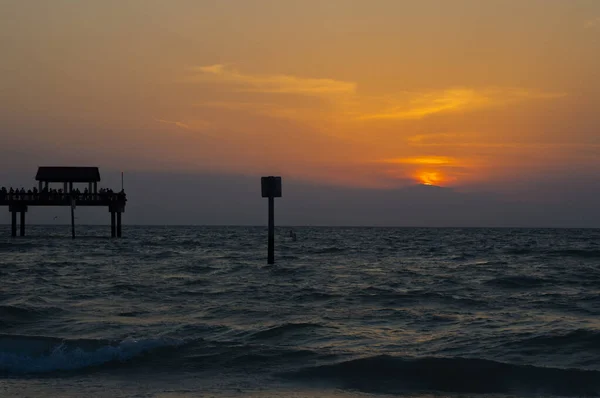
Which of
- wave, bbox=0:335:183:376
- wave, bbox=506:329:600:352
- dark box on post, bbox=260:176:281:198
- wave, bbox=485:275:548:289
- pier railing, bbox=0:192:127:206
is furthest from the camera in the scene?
pier railing, bbox=0:192:127:206

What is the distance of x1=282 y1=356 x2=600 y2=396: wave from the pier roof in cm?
5664

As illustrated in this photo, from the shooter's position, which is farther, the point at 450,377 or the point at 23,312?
the point at 23,312

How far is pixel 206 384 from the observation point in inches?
394

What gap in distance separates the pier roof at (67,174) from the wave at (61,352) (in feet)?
174

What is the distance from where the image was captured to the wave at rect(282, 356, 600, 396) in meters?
10.0

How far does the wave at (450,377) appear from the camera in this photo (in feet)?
32.9

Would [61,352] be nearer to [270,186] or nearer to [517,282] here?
[517,282]

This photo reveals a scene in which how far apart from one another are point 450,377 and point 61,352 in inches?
247

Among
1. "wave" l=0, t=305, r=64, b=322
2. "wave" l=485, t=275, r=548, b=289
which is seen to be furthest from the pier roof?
"wave" l=0, t=305, r=64, b=322

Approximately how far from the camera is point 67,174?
6391cm

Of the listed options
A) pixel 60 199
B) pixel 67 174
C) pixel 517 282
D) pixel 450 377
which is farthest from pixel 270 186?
pixel 67 174

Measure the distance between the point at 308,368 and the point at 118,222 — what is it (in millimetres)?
59563

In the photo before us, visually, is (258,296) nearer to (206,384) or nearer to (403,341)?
(403,341)

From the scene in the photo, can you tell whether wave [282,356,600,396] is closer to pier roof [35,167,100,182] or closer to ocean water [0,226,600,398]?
ocean water [0,226,600,398]
